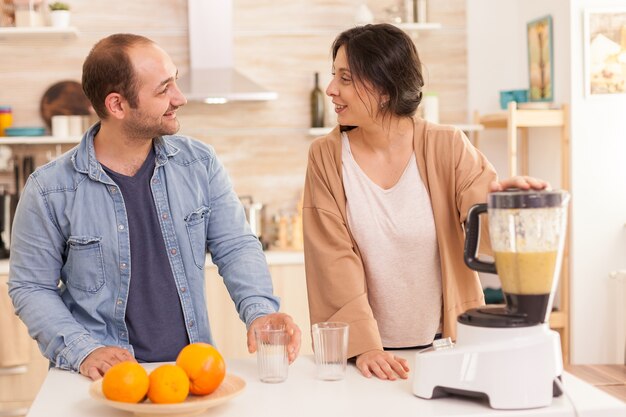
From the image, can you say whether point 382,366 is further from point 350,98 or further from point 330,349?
point 350,98

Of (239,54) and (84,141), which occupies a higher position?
(239,54)

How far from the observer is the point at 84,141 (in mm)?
2102

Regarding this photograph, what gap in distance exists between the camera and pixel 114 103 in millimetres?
2131

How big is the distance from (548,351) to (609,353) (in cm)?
300

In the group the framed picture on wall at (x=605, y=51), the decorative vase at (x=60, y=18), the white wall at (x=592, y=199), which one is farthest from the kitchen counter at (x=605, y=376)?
the decorative vase at (x=60, y=18)

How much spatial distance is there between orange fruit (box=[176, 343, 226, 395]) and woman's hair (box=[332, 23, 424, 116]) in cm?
77

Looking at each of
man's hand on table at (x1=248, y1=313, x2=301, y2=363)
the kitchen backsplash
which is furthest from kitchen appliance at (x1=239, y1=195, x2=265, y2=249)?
man's hand on table at (x1=248, y1=313, x2=301, y2=363)

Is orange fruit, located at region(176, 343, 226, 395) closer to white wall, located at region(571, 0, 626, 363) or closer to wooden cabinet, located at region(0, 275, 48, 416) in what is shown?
wooden cabinet, located at region(0, 275, 48, 416)

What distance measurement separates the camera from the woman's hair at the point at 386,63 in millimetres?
2049

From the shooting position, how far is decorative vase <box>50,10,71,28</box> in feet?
14.7

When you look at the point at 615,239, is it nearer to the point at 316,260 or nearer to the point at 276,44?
→ the point at 276,44

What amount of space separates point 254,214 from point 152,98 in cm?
240

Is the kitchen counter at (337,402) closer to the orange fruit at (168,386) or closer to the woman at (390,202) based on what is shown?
the orange fruit at (168,386)

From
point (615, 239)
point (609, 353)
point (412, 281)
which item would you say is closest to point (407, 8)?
point (615, 239)
